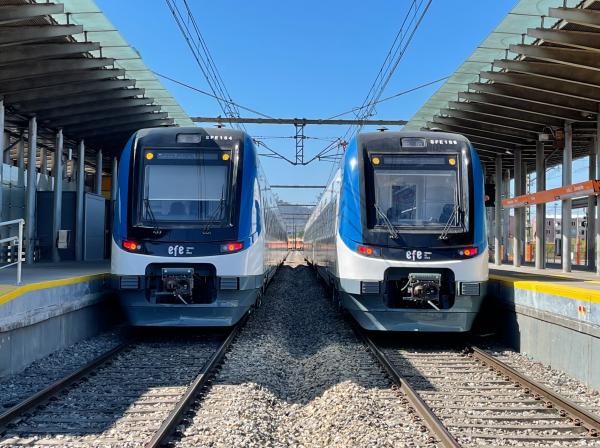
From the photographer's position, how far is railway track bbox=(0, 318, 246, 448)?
4840 millimetres

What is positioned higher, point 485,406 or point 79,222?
point 79,222

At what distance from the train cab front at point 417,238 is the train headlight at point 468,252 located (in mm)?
15

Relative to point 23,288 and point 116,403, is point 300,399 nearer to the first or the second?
point 116,403

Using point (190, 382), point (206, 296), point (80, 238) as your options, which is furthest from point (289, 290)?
point (190, 382)

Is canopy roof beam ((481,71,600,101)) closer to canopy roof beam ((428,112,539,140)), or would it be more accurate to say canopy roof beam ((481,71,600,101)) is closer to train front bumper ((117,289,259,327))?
canopy roof beam ((428,112,539,140))

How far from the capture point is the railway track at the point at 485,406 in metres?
4.95

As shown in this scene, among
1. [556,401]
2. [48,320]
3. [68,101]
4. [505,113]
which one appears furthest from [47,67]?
[556,401]

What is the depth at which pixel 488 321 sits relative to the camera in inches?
418

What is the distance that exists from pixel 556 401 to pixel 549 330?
2.14 m

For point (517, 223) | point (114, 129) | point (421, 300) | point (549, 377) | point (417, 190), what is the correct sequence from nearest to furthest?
point (549, 377) < point (421, 300) < point (417, 190) < point (114, 129) < point (517, 223)

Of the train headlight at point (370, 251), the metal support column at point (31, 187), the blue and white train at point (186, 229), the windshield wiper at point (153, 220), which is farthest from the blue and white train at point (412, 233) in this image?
the metal support column at point (31, 187)

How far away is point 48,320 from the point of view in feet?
26.5

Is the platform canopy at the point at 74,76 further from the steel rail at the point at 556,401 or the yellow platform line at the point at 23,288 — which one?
the steel rail at the point at 556,401

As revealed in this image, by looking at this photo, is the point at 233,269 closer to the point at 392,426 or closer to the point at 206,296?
the point at 206,296
